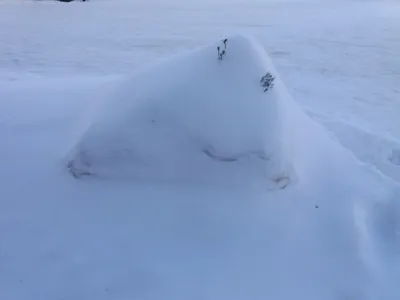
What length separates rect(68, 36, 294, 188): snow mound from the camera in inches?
119

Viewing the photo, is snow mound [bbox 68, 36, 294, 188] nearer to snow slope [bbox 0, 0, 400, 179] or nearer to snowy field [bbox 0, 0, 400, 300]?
snowy field [bbox 0, 0, 400, 300]

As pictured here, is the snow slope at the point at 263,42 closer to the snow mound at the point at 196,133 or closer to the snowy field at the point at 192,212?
the snowy field at the point at 192,212

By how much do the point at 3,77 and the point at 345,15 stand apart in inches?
466

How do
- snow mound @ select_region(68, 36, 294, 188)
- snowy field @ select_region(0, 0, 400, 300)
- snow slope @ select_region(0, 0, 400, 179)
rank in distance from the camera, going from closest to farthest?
snowy field @ select_region(0, 0, 400, 300) < snow mound @ select_region(68, 36, 294, 188) < snow slope @ select_region(0, 0, 400, 179)

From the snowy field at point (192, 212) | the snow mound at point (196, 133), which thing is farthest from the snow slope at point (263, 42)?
the snow mound at point (196, 133)

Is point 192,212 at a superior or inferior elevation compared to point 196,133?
inferior

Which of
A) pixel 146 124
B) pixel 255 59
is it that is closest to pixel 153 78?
pixel 146 124

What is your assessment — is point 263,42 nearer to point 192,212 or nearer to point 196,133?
point 196,133

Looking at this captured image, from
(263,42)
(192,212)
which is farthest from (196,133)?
(263,42)

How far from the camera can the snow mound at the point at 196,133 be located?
9.94 ft

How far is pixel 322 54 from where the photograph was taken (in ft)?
31.2

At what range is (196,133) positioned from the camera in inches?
121

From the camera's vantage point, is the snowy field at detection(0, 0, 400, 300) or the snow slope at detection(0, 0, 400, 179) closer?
the snowy field at detection(0, 0, 400, 300)

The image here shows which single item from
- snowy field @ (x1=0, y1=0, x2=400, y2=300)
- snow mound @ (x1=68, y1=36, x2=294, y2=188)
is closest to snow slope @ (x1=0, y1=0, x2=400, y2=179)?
snowy field @ (x1=0, y1=0, x2=400, y2=300)
